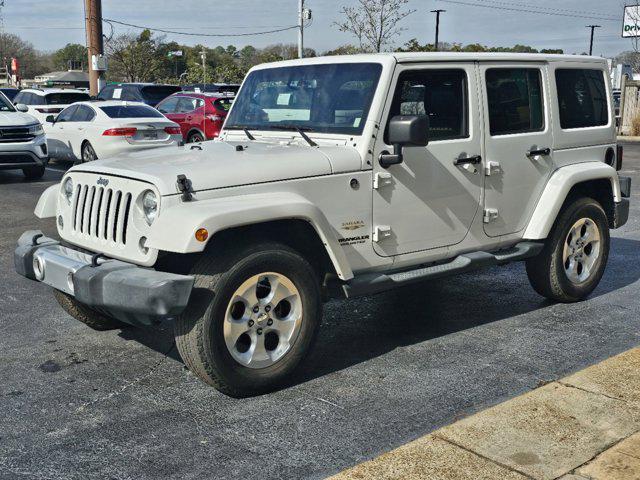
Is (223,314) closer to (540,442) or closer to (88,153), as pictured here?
(540,442)

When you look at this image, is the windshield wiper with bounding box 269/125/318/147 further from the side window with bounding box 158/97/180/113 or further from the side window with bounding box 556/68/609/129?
the side window with bounding box 158/97/180/113

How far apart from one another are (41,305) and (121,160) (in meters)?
2.14

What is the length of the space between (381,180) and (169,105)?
16.3 metres

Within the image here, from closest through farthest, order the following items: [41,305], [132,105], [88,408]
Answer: [88,408] < [41,305] < [132,105]

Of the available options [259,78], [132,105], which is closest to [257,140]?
[259,78]

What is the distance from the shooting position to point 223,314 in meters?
4.32

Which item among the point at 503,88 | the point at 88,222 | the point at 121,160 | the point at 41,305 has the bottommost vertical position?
the point at 41,305

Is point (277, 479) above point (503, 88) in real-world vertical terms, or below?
below

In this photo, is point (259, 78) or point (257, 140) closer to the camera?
point (257, 140)

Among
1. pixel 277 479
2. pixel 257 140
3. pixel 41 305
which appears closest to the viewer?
pixel 277 479

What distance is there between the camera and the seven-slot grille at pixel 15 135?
1412 centimetres

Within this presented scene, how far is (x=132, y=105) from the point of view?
16.7 metres

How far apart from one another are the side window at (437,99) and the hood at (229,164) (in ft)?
1.95

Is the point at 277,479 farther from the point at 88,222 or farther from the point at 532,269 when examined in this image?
the point at 532,269
